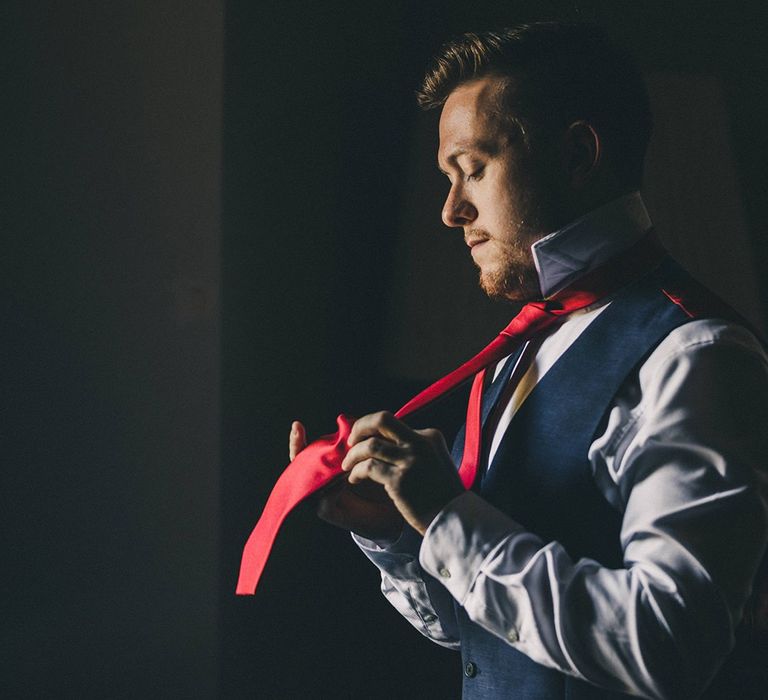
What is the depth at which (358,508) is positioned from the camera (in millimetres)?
983

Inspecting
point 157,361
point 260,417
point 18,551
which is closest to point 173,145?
point 157,361

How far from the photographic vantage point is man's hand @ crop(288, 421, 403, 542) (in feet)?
3.08

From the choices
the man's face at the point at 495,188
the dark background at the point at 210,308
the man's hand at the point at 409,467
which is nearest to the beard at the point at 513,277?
the man's face at the point at 495,188

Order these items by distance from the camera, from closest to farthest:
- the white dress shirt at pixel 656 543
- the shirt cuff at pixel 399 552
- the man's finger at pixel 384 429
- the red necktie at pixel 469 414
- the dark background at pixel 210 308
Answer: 1. the white dress shirt at pixel 656 543
2. the man's finger at pixel 384 429
3. the red necktie at pixel 469 414
4. the shirt cuff at pixel 399 552
5. the dark background at pixel 210 308

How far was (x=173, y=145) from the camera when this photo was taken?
5.89 feet

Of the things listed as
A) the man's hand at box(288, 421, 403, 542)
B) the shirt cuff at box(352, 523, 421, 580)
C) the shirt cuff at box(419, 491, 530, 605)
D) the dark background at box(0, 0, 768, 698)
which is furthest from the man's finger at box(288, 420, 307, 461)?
the dark background at box(0, 0, 768, 698)

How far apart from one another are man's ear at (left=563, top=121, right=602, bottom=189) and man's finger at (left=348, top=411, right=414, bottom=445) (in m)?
0.34

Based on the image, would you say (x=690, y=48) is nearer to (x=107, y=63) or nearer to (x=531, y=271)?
(x=531, y=271)

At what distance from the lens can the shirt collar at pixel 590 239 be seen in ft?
3.07

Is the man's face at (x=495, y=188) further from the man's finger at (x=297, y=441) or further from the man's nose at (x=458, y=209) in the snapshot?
the man's finger at (x=297, y=441)

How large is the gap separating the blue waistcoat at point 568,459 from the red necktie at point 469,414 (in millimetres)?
27

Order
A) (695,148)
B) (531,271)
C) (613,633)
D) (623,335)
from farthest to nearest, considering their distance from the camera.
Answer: (695,148) → (531,271) → (623,335) → (613,633)

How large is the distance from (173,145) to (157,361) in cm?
45

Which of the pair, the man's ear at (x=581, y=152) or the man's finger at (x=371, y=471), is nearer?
the man's finger at (x=371, y=471)
